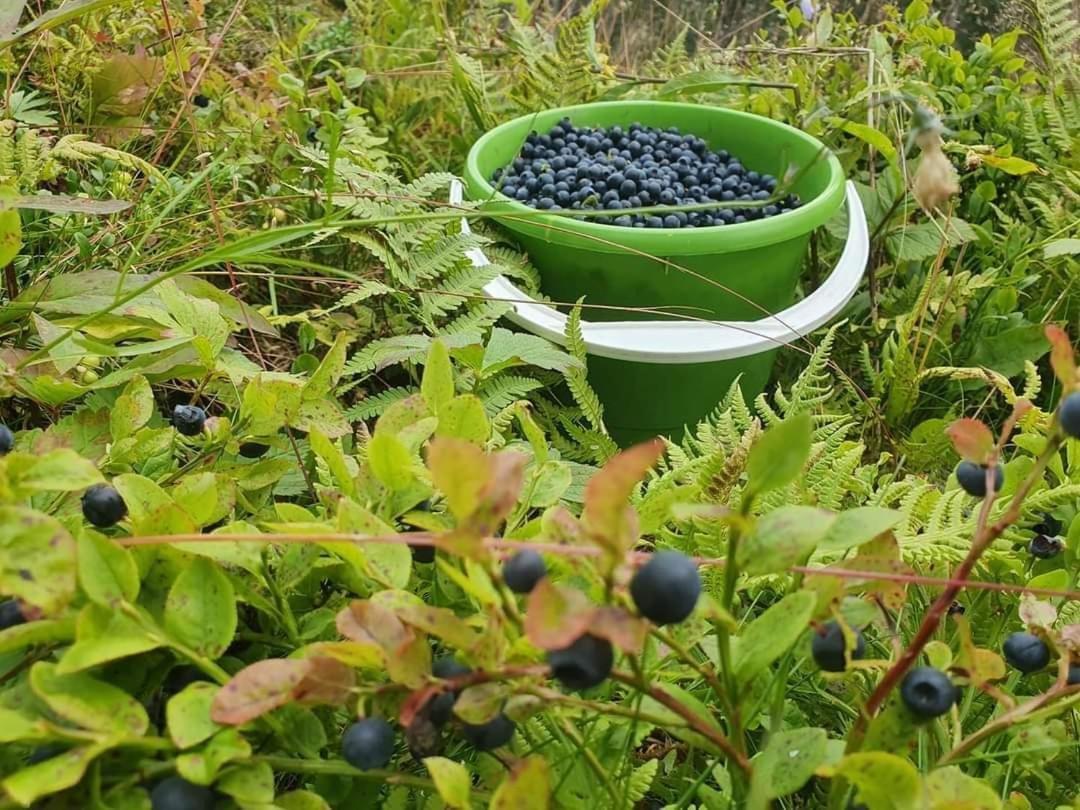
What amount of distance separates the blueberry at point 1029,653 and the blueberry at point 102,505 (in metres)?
0.45

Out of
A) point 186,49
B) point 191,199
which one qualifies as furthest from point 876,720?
point 186,49

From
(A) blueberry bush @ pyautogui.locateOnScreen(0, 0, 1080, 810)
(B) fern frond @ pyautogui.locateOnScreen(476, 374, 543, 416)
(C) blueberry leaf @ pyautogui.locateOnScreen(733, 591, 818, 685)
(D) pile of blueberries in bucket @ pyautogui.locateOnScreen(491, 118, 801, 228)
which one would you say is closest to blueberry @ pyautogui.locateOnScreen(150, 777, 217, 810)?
(A) blueberry bush @ pyautogui.locateOnScreen(0, 0, 1080, 810)

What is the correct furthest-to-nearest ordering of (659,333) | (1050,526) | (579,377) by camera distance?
(659,333) → (579,377) → (1050,526)

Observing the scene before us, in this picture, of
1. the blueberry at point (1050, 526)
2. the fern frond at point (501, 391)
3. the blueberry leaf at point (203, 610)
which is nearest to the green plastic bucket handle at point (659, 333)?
the fern frond at point (501, 391)

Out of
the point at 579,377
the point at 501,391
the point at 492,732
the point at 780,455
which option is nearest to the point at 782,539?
the point at 780,455

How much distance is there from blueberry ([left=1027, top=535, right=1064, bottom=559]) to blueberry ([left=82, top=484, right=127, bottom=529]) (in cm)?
59

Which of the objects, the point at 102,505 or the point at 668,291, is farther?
the point at 668,291

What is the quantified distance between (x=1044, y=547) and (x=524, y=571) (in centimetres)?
48

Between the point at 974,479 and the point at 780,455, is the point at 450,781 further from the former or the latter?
the point at 974,479

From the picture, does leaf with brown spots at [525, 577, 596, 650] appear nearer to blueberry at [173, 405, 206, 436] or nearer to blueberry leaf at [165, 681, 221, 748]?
blueberry leaf at [165, 681, 221, 748]

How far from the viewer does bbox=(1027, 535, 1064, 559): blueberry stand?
2.22 ft

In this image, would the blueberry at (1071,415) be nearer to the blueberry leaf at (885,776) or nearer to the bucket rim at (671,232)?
the blueberry leaf at (885,776)

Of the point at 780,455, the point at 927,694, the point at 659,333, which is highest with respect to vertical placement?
the point at 780,455

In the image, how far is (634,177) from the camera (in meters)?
1.44
